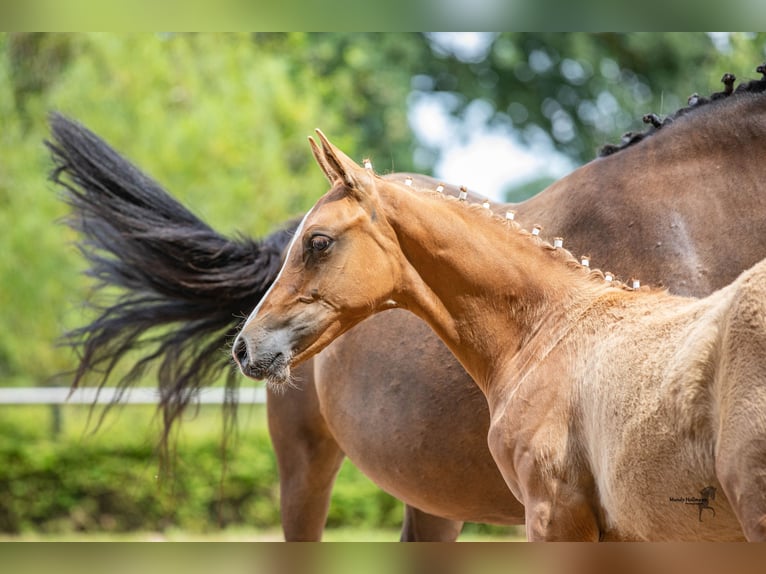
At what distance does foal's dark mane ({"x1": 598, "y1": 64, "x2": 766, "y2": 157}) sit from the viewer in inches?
146

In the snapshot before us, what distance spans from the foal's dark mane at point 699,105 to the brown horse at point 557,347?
84cm

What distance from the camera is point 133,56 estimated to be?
13930 millimetres

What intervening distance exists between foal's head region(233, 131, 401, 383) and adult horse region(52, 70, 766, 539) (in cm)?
92

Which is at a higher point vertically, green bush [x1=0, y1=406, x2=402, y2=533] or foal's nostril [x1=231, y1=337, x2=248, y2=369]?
foal's nostril [x1=231, y1=337, x2=248, y2=369]

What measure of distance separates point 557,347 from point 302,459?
2.33 m

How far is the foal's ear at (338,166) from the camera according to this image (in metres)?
3.27

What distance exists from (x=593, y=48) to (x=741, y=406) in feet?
61.1

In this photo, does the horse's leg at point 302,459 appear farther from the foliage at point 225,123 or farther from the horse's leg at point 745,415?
the horse's leg at point 745,415

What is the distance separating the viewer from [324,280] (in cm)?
324

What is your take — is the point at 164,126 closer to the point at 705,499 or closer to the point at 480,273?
the point at 480,273

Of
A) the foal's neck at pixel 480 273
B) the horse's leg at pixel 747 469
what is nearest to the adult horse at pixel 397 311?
the foal's neck at pixel 480 273

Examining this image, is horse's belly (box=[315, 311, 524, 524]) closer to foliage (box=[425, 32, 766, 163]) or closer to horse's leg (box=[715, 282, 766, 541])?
horse's leg (box=[715, 282, 766, 541])

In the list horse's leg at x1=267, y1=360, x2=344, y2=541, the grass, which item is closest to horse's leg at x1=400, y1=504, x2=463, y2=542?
horse's leg at x1=267, y1=360, x2=344, y2=541

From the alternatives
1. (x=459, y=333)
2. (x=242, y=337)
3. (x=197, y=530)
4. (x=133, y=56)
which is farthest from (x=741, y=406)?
(x=133, y=56)
